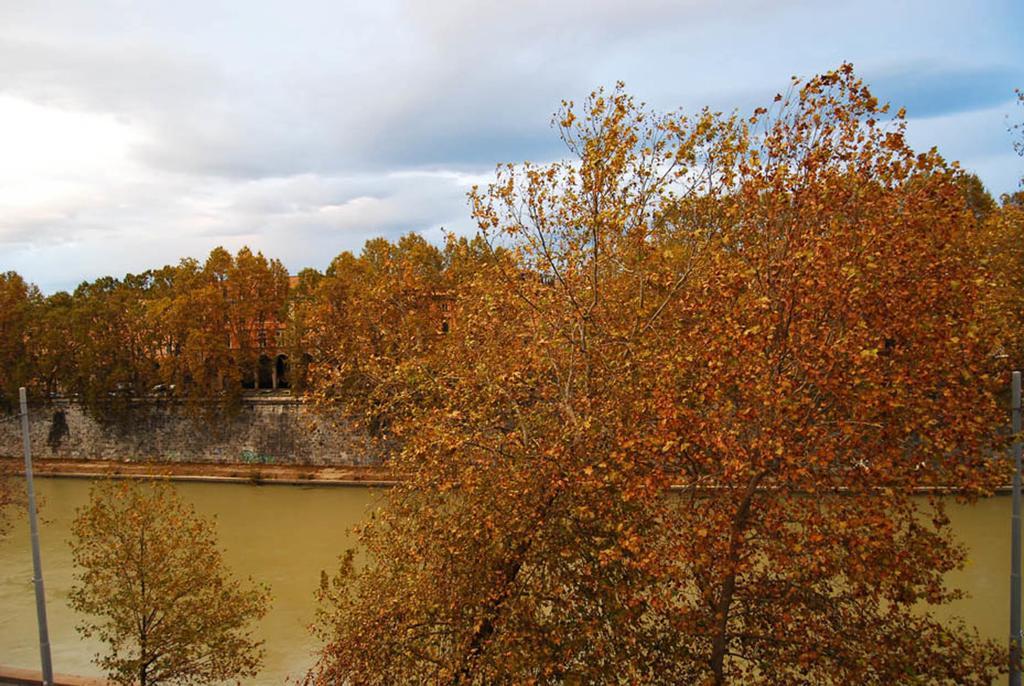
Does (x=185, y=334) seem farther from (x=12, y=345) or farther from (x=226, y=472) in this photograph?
(x=12, y=345)

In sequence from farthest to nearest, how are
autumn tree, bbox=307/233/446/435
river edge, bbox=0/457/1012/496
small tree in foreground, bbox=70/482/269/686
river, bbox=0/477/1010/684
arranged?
river edge, bbox=0/457/1012/496
autumn tree, bbox=307/233/446/435
river, bbox=0/477/1010/684
small tree in foreground, bbox=70/482/269/686

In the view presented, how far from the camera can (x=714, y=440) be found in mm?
5480

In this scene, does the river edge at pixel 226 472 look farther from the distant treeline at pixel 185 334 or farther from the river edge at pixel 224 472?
the distant treeline at pixel 185 334

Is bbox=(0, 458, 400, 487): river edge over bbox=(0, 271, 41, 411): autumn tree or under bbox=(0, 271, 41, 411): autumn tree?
under

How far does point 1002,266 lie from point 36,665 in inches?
814

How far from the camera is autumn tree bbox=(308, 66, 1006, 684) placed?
5.54m

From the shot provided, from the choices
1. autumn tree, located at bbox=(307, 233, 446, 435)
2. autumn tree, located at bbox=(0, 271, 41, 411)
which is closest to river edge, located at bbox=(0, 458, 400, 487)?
autumn tree, located at bbox=(307, 233, 446, 435)

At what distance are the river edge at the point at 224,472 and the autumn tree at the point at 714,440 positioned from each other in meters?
15.3

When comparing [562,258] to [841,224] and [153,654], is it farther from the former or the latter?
[153,654]

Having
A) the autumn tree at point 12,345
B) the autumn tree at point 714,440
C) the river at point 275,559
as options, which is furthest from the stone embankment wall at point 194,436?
the autumn tree at point 714,440

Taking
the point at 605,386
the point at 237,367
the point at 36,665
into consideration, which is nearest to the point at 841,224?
the point at 605,386

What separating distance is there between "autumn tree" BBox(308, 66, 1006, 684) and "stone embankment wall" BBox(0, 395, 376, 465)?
18699mm

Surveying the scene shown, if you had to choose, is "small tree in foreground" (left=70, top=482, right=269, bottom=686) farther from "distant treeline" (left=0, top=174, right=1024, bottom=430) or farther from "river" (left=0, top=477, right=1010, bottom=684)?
"distant treeline" (left=0, top=174, right=1024, bottom=430)

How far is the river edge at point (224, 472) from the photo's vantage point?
77.7 ft
